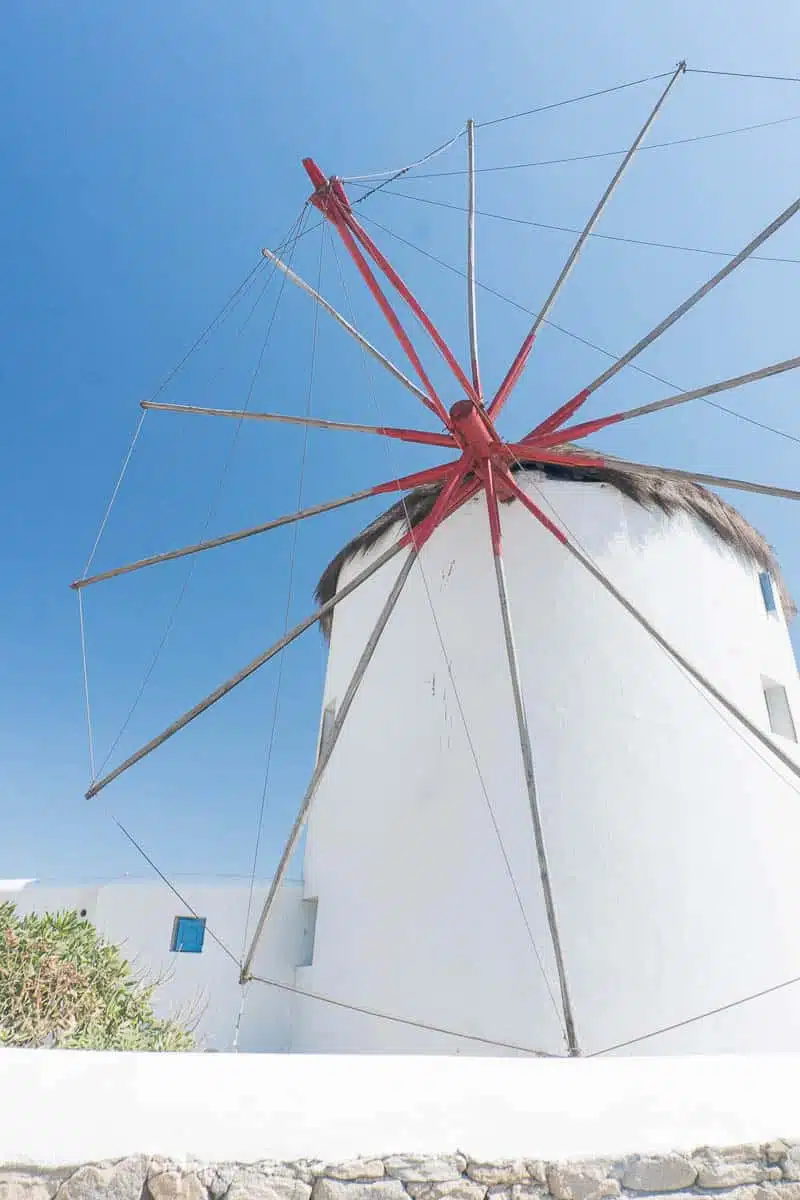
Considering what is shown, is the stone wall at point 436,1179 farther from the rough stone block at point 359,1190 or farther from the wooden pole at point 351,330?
the wooden pole at point 351,330

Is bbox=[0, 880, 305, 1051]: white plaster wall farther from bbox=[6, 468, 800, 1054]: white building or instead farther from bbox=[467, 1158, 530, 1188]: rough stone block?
bbox=[467, 1158, 530, 1188]: rough stone block

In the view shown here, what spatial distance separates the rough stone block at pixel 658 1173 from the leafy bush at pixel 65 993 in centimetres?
305

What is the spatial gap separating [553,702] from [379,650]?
82.3 inches

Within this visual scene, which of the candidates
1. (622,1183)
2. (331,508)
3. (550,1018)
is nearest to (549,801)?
(550,1018)

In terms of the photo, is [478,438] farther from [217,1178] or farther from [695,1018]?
[217,1178]

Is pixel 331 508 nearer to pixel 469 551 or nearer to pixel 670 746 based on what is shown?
pixel 469 551

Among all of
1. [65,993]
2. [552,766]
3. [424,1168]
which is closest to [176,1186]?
[424,1168]

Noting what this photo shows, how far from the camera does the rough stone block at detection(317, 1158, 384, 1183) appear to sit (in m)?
2.42

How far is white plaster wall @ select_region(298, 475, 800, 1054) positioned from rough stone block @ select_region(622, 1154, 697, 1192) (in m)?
Answer: 3.48

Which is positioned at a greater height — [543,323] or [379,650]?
[543,323]

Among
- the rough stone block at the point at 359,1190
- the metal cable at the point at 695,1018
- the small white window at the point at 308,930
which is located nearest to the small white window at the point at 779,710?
the metal cable at the point at 695,1018

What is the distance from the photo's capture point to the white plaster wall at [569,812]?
627cm

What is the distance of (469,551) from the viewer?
8.21m

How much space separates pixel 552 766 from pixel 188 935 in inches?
193
